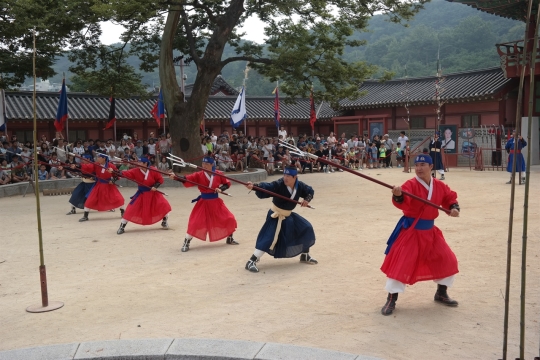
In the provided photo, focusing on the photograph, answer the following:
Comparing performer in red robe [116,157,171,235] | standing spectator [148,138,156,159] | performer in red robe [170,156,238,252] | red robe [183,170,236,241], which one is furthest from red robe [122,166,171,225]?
standing spectator [148,138,156,159]

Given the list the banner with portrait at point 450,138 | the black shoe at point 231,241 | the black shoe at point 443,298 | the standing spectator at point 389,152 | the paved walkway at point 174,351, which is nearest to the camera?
the paved walkway at point 174,351

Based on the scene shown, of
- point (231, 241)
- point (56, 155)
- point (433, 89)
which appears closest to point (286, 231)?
point (231, 241)

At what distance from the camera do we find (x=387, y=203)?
489 inches

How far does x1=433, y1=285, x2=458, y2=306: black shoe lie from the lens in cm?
502

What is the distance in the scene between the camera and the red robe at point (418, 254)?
15.9ft

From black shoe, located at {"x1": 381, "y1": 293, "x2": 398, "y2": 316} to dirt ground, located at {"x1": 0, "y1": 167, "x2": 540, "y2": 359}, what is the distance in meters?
0.06

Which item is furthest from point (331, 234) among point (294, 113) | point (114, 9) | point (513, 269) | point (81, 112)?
point (294, 113)

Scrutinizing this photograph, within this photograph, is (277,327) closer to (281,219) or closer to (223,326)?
(223,326)

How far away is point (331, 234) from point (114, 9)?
8.91 metres

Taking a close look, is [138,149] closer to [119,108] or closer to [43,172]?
[43,172]

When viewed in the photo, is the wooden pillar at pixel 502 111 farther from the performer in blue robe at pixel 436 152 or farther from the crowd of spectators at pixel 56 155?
the crowd of spectators at pixel 56 155

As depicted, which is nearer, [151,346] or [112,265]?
[151,346]

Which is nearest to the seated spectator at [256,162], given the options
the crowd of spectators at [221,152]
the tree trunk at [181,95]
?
the crowd of spectators at [221,152]

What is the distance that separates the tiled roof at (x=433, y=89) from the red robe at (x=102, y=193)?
→ 585 inches
